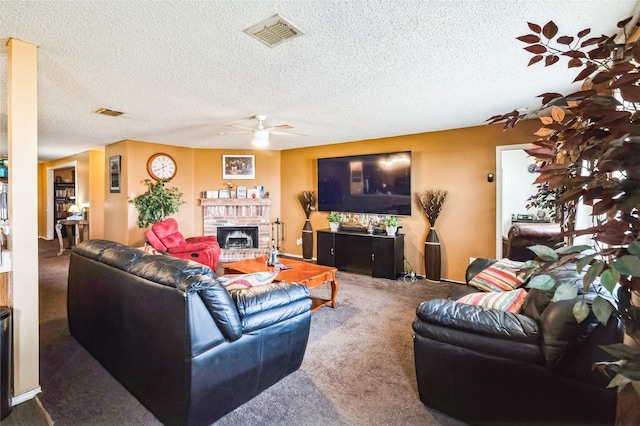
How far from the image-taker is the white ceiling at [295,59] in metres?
1.84

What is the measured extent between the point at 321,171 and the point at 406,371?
172 inches

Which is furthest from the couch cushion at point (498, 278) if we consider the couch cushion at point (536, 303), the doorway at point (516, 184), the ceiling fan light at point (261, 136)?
the doorway at point (516, 184)

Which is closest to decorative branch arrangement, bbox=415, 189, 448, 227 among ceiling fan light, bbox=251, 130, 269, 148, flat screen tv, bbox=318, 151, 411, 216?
flat screen tv, bbox=318, 151, 411, 216

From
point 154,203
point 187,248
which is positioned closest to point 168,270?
point 187,248

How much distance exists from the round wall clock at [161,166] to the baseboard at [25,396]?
14.9 feet

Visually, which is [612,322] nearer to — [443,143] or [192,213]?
[443,143]

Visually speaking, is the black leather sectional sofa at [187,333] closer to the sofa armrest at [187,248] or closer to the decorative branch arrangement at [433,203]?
the sofa armrest at [187,248]

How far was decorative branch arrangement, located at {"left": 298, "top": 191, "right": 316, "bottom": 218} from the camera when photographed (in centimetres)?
651

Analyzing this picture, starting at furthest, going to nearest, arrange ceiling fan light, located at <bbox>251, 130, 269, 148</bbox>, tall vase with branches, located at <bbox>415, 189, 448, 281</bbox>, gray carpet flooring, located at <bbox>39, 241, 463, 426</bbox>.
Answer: tall vase with branches, located at <bbox>415, 189, 448, 281</bbox> → ceiling fan light, located at <bbox>251, 130, 269, 148</bbox> → gray carpet flooring, located at <bbox>39, 241, 463, 426</bbox>

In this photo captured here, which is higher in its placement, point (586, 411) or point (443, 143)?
point (443, 143)

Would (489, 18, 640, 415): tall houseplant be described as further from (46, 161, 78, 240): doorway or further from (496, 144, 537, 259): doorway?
(46, 161, 78, 240): doorway

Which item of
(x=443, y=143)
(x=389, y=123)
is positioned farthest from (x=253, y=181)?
(x=443, y=143)

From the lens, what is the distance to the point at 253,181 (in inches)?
273

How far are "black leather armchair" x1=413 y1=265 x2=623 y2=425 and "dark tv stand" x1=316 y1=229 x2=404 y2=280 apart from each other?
312 cm
